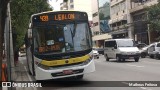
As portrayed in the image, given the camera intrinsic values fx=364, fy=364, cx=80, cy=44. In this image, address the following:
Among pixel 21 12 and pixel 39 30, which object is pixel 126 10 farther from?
pixel 39 30

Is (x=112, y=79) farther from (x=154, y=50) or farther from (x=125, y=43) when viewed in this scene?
(x=154, y=50)

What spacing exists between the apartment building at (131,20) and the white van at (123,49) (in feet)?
69.1

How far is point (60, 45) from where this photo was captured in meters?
15.2

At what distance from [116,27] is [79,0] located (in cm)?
5760

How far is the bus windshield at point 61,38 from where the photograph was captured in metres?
15.1

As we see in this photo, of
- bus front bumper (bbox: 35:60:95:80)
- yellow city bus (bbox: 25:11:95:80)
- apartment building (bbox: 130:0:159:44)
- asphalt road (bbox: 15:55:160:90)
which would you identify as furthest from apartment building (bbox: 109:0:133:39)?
bus front bumper (bbox: 35:60:95:80)

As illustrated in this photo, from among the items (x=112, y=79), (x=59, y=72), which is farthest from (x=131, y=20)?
(x=59, y=72)

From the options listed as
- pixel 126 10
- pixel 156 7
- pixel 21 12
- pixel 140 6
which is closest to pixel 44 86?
pixel 21 12

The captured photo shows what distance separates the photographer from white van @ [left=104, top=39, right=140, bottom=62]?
2975 centimetres

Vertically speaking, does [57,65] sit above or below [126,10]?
below

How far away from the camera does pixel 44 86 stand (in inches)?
640

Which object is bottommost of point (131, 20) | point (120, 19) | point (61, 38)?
point (61, 38)

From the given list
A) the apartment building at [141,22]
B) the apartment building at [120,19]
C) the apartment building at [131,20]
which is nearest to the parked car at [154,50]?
the apartment building at [131,20]

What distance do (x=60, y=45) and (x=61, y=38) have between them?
301mm
